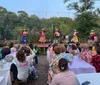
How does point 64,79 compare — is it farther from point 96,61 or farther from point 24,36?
point 24,36

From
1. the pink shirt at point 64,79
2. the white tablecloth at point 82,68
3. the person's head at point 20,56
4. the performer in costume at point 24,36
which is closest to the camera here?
the pink shirt at point 64,79

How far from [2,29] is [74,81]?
2202cm

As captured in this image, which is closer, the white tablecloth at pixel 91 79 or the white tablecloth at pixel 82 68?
the white tablecloth at pixel 91 79

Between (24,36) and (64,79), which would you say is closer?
(64,79)

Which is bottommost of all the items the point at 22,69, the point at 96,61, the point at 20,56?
the point at 22,69

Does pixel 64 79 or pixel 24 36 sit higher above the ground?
pixel 24 36

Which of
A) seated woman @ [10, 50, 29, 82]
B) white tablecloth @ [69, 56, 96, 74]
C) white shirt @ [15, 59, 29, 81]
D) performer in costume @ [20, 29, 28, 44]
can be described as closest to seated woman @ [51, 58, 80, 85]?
white tablecloth @ [69, 56, 96, 74]

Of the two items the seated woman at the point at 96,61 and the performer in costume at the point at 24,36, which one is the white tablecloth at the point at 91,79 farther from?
the performer in costume at the point at 24,36

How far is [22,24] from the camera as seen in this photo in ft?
86.6

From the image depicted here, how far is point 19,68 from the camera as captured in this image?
5.84 meters

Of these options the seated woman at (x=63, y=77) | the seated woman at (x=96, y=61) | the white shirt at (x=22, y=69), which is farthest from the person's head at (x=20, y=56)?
the seated woman at (x=63, y=77)

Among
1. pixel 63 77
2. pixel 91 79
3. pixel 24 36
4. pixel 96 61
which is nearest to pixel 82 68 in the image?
pixel 96 61

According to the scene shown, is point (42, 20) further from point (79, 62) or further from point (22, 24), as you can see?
point (79, 62)

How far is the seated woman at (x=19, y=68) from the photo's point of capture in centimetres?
559
